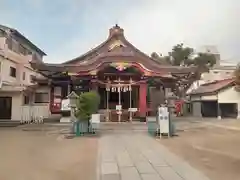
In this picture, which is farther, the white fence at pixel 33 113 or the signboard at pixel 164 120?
the white fence at pixel 33 113

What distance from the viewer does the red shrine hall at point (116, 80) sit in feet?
66.1

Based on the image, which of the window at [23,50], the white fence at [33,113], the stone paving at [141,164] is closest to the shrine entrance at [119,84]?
the white fence at [33,113]

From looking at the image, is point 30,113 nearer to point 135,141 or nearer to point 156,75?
point 156,75

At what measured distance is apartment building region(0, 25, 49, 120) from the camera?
821 inches

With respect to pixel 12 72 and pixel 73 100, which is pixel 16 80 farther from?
pixel 73 100

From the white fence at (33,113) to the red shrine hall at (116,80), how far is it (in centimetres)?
84

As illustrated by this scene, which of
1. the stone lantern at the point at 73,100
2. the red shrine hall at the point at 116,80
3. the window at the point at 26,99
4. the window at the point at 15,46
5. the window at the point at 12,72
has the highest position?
the window at the point at 15,46

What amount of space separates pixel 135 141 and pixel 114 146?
1.48 m

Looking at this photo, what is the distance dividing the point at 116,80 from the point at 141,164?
45.8 feet

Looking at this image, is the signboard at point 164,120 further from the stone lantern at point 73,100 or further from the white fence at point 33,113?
the white fence at point 33,113

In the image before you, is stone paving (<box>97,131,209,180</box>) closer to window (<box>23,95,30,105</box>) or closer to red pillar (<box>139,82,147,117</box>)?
red pillar (<box>139,82,147,117</box>)

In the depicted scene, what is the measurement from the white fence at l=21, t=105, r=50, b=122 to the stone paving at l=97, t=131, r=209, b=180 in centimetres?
1136

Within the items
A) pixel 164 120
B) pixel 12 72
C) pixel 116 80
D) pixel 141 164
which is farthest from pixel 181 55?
pixel 141 164

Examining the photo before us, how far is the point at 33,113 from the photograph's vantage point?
2114 cm
